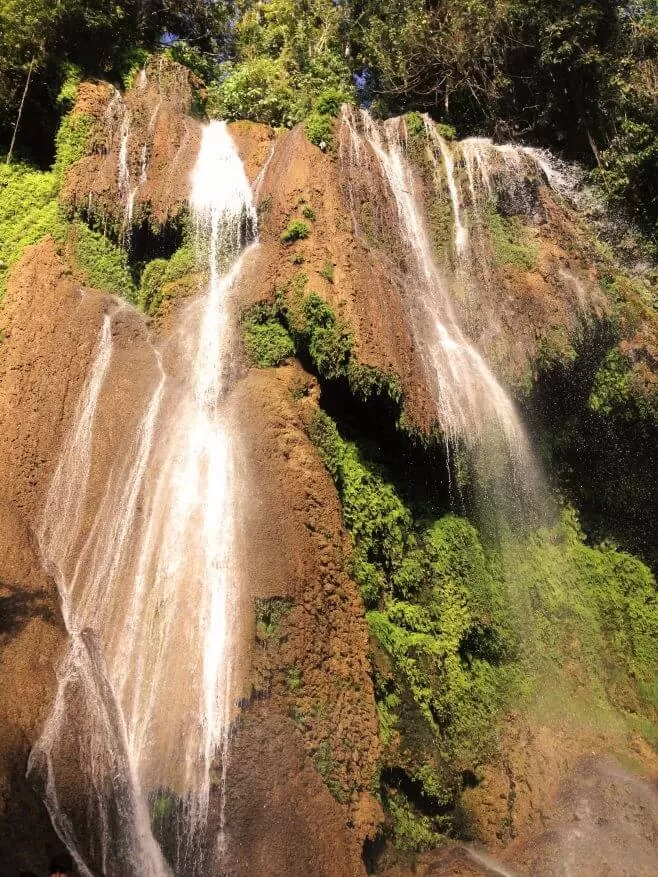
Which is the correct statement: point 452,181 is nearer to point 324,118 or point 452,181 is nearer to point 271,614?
point 324,118

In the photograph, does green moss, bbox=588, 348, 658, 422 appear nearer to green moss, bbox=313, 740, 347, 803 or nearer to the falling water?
the falling water

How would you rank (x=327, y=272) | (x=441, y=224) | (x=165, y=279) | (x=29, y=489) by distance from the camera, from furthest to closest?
1. (x=441, y=224)
2. (x=165, y=279)
3. (x=327, y=272)
4. (x=29, y=489)

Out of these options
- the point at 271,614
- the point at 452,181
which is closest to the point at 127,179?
the point at 452,181

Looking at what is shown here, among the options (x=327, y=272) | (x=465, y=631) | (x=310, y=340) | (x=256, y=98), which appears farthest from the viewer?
(x=256, y=98)

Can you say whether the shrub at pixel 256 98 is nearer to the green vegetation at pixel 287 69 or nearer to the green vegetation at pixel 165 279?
the green vegetation at pixel 287 69

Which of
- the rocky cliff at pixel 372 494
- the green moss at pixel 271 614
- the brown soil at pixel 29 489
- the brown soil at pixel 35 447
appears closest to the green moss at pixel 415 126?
the rocky cliff at pixel 372 494

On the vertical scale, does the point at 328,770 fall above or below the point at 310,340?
below
